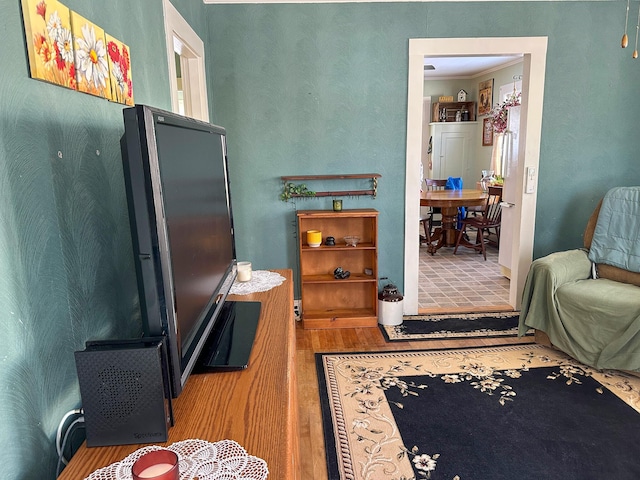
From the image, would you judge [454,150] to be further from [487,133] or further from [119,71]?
[119,71]

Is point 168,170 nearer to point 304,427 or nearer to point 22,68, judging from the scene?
point 22,68

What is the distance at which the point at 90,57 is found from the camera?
3.89ft

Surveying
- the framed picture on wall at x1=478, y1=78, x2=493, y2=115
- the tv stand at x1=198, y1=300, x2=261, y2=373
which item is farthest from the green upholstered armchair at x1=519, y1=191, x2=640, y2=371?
the framed picture on wall at x1=478, y1=78, x2=493, y2=115

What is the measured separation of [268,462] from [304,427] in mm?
1382

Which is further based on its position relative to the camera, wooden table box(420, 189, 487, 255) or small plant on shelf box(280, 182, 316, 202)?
wooden table box(420, 189, 487, 255)

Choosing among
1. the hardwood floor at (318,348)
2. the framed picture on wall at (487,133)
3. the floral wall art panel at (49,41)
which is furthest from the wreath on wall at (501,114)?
the floral wall art panel at (49,41)

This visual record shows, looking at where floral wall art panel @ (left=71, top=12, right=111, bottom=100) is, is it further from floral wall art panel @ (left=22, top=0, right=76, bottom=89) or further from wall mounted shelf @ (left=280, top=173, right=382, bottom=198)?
wall mounted shelf @ (left=280, top=173, right=382, bottom=198)

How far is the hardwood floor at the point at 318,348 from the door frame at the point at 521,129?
58cm

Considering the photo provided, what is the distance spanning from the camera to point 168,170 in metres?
0.97

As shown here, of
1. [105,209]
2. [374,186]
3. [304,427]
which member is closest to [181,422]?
[105,209]

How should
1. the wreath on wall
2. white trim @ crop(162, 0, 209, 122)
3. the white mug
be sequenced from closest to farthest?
the white mug, white trim @ crop(162, 0, 209, 122), the wreath on wall

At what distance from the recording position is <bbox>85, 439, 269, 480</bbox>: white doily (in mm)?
778

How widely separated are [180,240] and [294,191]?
233 cm

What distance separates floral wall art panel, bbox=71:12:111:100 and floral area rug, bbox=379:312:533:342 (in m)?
2.46
